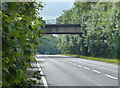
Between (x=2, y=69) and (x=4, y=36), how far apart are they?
14.9 inches

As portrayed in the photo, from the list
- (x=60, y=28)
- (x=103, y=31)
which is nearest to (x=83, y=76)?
(x=103, y=31)

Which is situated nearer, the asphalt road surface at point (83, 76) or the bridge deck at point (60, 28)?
the asphalt road surface at point (83, 76)

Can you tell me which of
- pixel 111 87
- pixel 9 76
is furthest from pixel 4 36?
pixel 111 87

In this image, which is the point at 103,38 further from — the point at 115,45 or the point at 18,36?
the point at 18,36

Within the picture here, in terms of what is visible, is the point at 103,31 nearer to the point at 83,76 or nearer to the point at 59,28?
the point at 59,28

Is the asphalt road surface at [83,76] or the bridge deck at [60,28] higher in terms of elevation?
the bridge deck at [60,28]

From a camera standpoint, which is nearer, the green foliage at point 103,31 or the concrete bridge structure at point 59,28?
the green foliage at point 103,31

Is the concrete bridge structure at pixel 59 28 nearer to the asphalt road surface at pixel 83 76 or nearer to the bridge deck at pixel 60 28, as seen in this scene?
the bridge deck at pixel 60 28

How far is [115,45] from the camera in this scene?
152ft

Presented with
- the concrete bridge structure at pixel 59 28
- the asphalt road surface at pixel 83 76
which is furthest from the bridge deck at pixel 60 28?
the asphalt road surface at pixel 83 76

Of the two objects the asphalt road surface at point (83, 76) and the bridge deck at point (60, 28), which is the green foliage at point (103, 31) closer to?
the bridge deck at point (60, 28)

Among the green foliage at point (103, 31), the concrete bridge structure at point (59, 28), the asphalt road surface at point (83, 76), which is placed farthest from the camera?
the concrete bridge structure at point (59, 28)

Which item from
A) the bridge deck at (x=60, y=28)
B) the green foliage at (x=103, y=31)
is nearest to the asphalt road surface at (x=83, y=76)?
the green foliage at (x=103, y=31)

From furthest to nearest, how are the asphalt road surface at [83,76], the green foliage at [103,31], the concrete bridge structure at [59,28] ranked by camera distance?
the concrete bridge structure at [59,28] → the green foliage at [103,31] → the asphalt road surface at [83,76]
